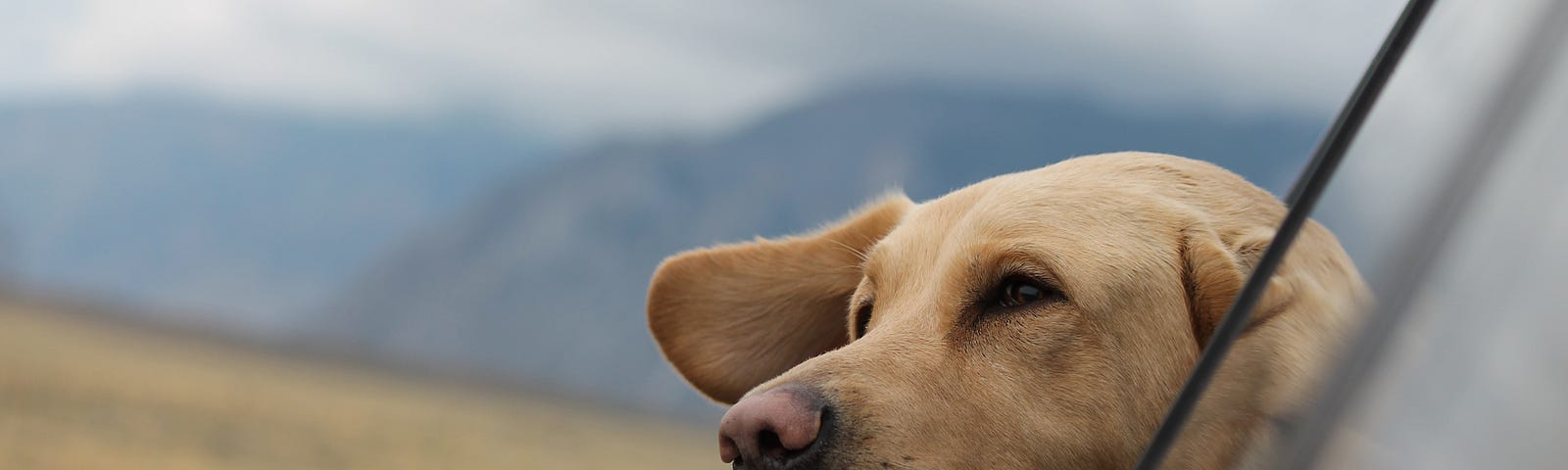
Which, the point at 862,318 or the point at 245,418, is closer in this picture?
the point at 862,318

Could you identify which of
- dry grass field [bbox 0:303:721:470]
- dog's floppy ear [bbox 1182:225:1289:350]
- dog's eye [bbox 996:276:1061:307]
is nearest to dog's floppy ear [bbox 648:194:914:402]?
dog's eye [bbox 996:276:1061:307]

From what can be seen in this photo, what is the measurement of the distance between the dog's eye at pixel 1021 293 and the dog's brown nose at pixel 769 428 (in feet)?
1.44

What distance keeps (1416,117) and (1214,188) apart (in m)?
1.17

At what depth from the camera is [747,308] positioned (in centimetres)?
256

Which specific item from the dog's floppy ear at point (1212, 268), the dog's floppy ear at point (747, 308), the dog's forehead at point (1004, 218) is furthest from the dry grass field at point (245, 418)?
the dog's floppy ear at point (1212, 268)

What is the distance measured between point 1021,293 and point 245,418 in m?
48.6

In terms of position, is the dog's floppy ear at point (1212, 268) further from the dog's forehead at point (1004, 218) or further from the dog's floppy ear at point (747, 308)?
the dog's floppy ear at point (747, 308)

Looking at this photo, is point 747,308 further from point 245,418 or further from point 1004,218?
point 245,418

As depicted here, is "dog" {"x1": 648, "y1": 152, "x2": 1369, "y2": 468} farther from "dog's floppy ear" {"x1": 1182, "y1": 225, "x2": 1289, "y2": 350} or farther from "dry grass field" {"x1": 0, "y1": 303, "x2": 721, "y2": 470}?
"dry grass field" {"x1": 0, "y1": 303, "x2": 721, "y2": 470}

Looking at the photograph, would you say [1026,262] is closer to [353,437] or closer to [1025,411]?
[1025,411]

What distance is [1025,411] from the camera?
1.83m

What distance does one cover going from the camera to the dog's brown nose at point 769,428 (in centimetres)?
160

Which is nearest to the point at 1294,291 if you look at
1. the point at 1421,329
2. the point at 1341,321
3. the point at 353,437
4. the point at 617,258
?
the point at 1341,321

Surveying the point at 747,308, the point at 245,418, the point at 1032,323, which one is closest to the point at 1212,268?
the point at 1032,323
